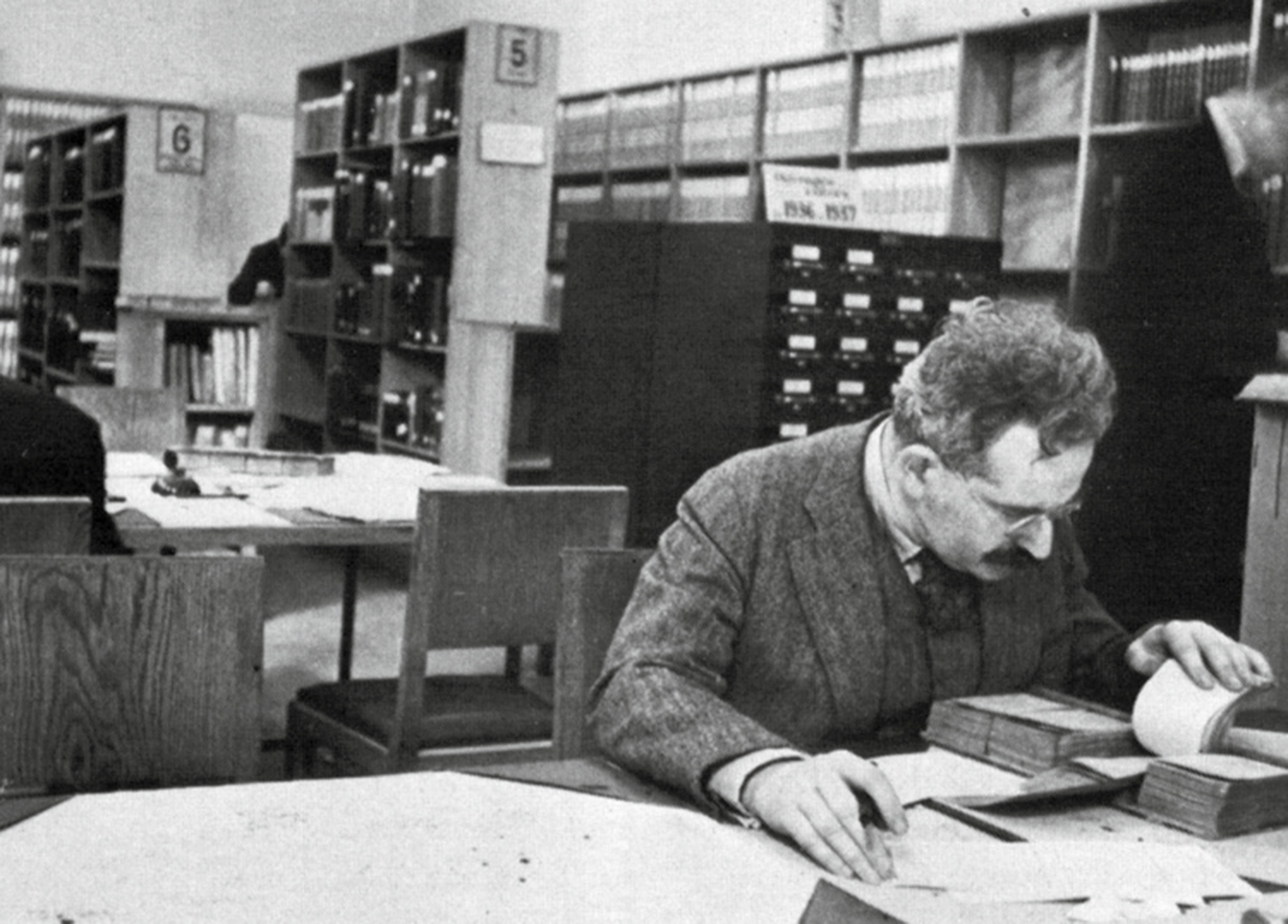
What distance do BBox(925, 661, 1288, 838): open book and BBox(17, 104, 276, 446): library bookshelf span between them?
4.33m

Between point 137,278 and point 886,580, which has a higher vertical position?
point 137,278

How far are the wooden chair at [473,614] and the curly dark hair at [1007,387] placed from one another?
47.6 inches

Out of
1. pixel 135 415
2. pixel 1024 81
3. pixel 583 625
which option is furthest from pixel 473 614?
pixel 1024 81

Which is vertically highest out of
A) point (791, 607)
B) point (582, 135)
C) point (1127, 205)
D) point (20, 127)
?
point (20, 127)

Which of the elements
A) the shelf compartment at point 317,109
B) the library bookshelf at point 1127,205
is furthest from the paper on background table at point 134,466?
the shelf compartment at point 317,109

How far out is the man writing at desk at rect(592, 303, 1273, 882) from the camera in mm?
1672

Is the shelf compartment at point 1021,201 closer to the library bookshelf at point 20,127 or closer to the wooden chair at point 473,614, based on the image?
the wooden chair at point 473,614

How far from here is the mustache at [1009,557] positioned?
69.3 inches

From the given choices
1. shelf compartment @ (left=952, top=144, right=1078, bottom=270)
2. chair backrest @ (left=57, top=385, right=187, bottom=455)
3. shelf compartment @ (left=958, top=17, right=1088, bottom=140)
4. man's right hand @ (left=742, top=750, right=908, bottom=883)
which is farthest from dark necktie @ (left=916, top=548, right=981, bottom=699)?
shelf compartment @ (left=958, top=17, right=1088, bottom=140)

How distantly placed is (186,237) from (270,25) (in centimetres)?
342

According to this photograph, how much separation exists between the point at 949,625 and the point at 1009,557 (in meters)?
0.15

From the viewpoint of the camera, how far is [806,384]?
464 cm

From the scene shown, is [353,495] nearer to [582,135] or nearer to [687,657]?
[687,657]

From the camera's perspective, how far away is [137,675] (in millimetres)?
1778
